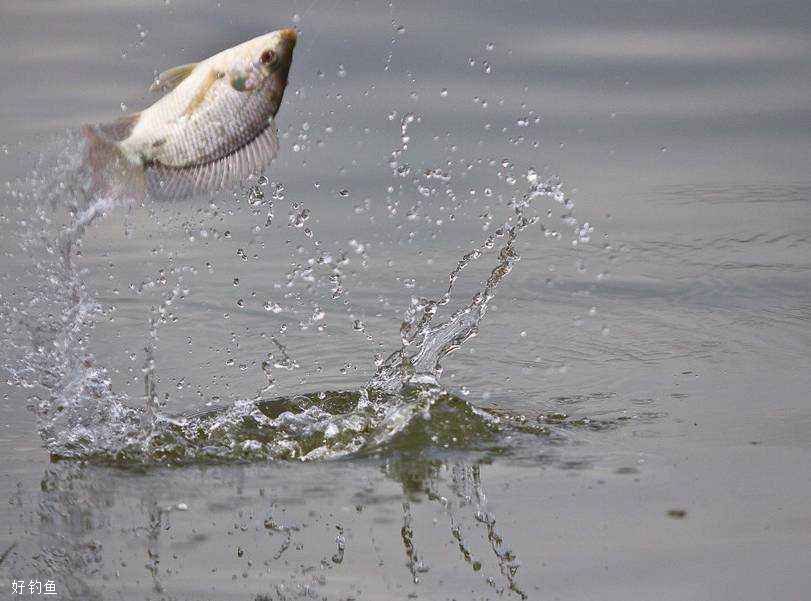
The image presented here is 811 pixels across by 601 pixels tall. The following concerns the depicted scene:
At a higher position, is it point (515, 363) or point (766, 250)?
point (766, 250)

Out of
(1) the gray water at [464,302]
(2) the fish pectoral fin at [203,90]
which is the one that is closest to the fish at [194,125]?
(2) the fish pectoral fin at [203,90]

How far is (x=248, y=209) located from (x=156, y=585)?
3674 millimetres

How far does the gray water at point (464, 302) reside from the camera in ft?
10.4

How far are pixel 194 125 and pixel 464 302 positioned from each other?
2109mm

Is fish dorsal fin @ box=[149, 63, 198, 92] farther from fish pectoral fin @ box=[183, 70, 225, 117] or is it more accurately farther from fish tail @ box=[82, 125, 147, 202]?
fish tail @ box=[82, 125, 147, 202]

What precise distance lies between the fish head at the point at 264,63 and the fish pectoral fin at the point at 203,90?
4cm

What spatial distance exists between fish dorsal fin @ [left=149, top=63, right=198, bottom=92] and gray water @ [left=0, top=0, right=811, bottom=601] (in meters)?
0.32

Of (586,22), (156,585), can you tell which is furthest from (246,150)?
(586,22)

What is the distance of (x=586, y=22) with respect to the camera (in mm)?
7863

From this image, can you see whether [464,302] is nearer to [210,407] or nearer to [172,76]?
[210,407]

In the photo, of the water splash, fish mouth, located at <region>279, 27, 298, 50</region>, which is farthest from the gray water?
fish mouth, located at <region>279, 27, 298, 50</region>

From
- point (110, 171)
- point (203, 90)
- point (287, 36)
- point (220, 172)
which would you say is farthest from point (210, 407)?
point (287, 36)

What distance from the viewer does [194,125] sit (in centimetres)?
353

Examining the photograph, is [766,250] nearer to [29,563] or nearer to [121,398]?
[121,398]
